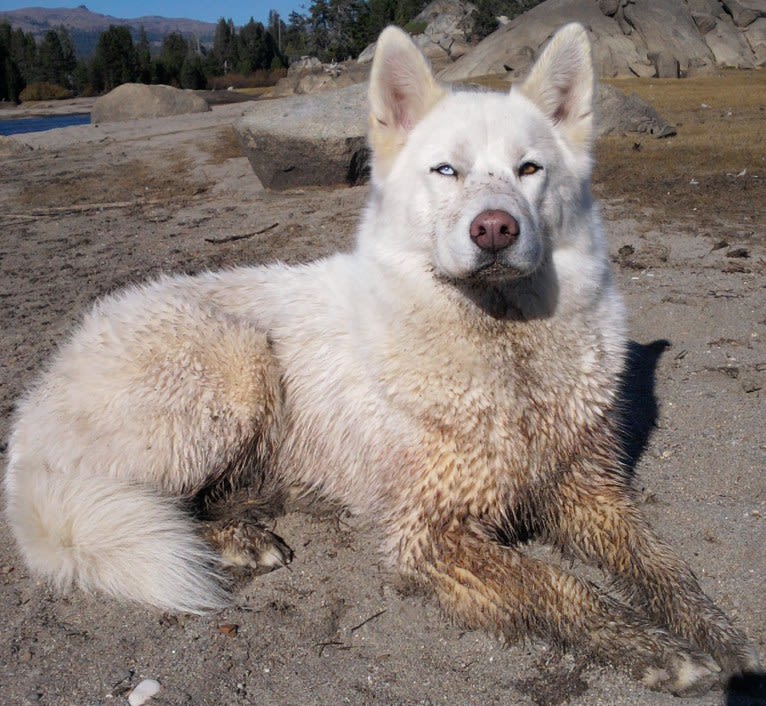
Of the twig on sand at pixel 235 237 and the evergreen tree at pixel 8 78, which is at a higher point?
the evergreen tree at pixel 8 78

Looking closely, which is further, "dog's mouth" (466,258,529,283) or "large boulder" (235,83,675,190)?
"large boulder" (235,83,675,190)

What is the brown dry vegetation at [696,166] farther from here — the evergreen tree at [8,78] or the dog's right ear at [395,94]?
the evergreen tree at [8,78]

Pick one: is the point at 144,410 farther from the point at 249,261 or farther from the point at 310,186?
the point at 310,186

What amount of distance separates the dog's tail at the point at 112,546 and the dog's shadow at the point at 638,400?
1.84m

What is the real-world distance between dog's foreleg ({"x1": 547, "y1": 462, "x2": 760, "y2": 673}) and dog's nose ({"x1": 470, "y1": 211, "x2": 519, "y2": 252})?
0.96 m

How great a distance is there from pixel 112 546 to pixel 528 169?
2.04 metres

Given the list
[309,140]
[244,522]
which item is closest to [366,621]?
[244,522]

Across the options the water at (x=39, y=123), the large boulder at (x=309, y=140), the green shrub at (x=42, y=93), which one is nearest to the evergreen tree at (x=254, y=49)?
the green shrub at (x=42, y=93)

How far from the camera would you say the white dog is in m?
2.63

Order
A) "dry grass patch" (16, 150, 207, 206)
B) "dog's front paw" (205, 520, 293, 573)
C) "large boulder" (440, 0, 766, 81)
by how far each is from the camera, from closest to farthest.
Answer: "dog's front paw" (205, 520, 293, 573) < "dry grass patch" (16, 150, 207, 206) < "large boulder" (440, 0, 766, 81)

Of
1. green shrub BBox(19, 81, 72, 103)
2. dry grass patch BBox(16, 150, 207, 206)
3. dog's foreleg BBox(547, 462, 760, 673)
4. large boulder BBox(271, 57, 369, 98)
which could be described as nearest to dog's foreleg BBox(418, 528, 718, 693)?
dog's foreleg BBox(547, 462, 760, 673)

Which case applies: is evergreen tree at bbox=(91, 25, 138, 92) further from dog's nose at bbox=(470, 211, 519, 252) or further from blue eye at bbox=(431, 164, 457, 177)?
dog's nose at bbox=(470, 211, 519, 252)

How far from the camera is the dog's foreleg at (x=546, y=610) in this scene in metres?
2.34

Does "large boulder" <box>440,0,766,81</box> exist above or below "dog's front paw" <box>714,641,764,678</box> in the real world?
above
